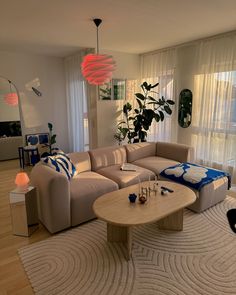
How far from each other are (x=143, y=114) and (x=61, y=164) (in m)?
2.46

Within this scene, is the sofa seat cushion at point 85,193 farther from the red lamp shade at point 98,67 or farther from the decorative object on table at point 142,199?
the red lamp shade at point 98,67

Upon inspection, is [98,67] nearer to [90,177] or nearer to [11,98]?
[90,177]

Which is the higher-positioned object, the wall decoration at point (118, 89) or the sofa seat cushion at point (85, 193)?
the wall decoration at point (118, 89)

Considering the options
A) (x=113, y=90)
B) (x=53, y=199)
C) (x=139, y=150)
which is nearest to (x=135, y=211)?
(x=53, y=199)

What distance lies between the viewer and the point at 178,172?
10.2 ft

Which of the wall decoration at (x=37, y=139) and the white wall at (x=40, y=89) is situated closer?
the white wall at (x=40, y=89)

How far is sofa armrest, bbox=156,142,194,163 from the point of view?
375 cm

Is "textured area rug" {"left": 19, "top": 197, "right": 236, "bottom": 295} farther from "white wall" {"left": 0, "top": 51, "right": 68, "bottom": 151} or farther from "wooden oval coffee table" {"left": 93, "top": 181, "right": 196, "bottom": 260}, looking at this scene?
"white wall" {"left": 0, "top": 51, "right": 68, "bottom": 151}

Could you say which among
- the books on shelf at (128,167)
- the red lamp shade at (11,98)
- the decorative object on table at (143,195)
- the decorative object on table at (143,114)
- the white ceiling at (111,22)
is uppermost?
the white ceiling at (111,22)

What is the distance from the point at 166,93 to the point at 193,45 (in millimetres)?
1073

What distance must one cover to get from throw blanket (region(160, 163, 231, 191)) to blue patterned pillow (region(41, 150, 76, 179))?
4.31 feet

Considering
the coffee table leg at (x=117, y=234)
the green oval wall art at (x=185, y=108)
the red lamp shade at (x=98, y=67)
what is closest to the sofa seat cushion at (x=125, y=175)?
the coffee table leg at (x=117, y=234)

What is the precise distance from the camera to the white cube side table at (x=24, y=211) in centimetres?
240

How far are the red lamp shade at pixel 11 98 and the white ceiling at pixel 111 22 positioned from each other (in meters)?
1.03
